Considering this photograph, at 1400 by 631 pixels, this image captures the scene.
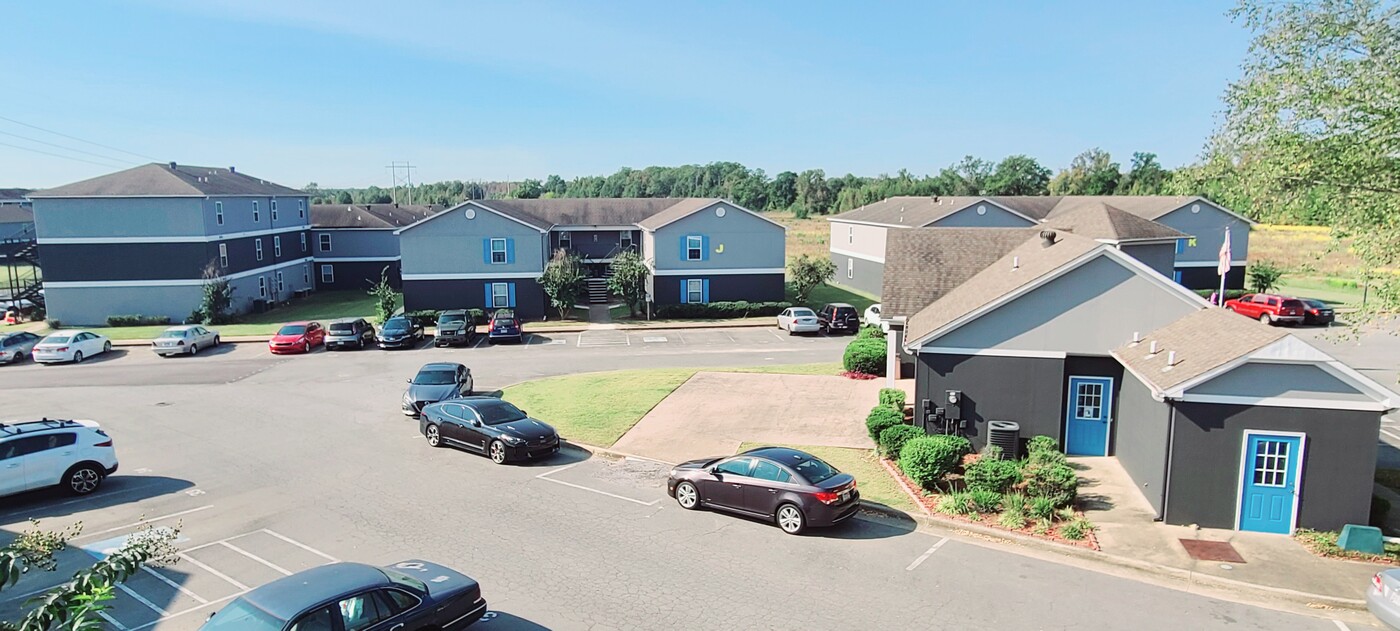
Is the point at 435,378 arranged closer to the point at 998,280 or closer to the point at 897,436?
the point at 897,436

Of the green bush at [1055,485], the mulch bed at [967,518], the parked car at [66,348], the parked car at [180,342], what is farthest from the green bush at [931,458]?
the parked car at [66,348]

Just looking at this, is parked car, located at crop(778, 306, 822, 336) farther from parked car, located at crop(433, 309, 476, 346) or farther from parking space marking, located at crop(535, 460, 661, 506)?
parking space marking, located at crop(535, 460, 661, 506)

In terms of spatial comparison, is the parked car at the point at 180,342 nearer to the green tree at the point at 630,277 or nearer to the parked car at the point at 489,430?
the green tree at the point at 630,277

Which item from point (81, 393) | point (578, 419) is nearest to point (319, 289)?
point (81, 393)

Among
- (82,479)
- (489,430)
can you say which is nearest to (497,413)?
(489,430)

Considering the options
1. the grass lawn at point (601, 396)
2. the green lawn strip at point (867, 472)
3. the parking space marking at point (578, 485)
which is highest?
the grass lawn at point (601, 396)

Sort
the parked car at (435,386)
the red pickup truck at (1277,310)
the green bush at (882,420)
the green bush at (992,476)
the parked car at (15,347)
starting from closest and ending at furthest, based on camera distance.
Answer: the green bush at (992,476) → the green bush at (882,420) → the parked car at (435,386) → the parked car at (15,347) → the red pickup truck at (1277,310)

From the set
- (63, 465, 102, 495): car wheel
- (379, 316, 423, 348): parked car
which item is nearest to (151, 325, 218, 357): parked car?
(379, 316, 423, 348): parked car
